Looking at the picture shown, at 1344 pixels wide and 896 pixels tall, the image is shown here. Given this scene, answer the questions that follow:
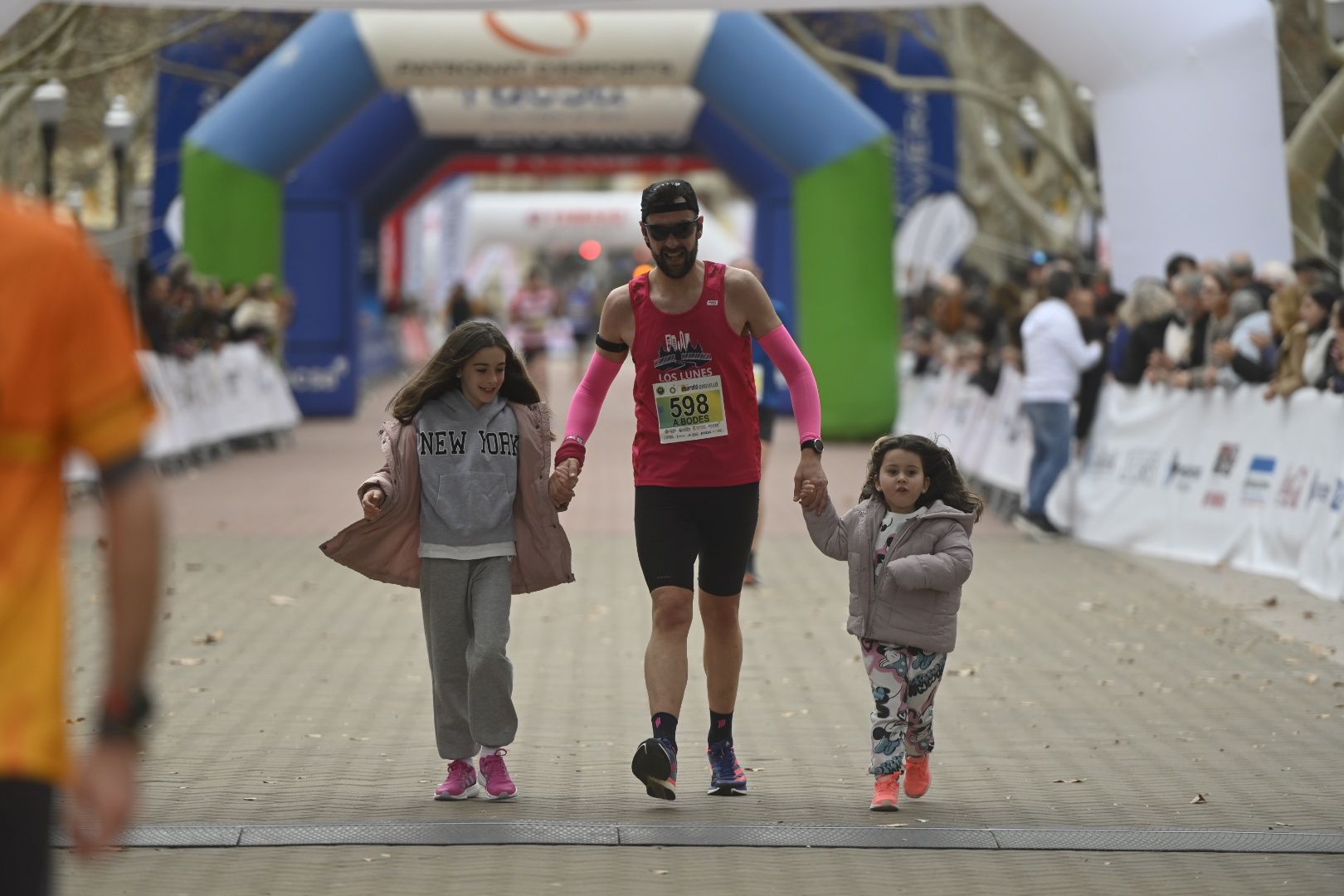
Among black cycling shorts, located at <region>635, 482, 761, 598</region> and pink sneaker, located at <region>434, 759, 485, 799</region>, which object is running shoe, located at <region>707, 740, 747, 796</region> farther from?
pink sneaker, located at <region>434, 759, 485, 799</region>

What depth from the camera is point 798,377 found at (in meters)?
6.24

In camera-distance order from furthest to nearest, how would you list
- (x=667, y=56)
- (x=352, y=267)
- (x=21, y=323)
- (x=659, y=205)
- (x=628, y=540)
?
(x=352, y=267), (x=667, y=56), (x=628, y=540), (x=659, y=205), (x=21, y=323)

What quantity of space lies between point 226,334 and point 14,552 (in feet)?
65.1

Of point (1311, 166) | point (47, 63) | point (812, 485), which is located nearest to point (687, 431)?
point (812, 485)

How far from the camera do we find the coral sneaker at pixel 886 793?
6.05m

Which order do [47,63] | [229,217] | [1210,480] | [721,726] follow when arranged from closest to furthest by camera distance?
1. [721,726]
2. [1210,480]
3. [47,63]
4. [229,217]

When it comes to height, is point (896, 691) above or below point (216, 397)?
above

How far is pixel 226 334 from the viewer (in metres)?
22.1

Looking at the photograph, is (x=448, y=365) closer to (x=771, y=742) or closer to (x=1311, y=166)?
(x=771, y=742)

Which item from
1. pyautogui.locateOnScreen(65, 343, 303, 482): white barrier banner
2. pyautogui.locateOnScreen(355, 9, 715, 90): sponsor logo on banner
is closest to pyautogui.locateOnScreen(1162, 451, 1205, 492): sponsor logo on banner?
pyautogui.locateOnScreen(65, 343, 303, 482): white barrier banner

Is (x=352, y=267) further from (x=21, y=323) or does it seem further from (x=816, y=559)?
(x=21, y=323)

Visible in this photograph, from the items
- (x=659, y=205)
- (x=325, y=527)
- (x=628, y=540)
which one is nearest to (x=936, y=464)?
(x=659, y=205)

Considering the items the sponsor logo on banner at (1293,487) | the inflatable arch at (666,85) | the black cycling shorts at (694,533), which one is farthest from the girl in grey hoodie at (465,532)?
the inflatable arch at (666,85)

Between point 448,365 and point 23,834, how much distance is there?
3488mm
